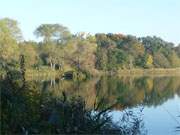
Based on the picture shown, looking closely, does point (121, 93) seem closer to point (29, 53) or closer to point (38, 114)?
point (38, 114)

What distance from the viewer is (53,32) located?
68062mm

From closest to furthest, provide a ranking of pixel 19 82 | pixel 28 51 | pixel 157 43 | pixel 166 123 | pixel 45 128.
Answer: pixel 45 128 < pixel 19 82 < pixel 166 123 < pixel 28 51 < pixel 157 43

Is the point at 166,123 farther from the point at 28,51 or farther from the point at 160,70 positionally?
the point at 160,70

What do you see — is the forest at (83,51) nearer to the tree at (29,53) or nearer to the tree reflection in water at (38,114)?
the tree at (29,53)

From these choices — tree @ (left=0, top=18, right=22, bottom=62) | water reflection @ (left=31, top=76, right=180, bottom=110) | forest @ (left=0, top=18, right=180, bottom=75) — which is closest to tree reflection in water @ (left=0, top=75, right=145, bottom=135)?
water reflection @ (left=31, top=76, right=180, bottom=110)

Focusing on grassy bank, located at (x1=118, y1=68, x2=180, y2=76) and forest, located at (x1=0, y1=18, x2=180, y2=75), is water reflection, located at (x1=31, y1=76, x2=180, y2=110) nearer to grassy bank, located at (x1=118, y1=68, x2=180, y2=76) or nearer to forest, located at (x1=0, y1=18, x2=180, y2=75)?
forest, located at (x1=0, y1=18, x2=180, y2=75)

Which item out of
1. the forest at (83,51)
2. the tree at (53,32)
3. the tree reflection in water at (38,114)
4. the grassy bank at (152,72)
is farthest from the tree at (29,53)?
the tree reflection in water at (38,114)

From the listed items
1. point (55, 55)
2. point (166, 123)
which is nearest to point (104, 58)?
point (55, 55)

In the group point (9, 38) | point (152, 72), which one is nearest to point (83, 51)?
point (9, 38)

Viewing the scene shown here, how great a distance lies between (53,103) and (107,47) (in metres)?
72.0

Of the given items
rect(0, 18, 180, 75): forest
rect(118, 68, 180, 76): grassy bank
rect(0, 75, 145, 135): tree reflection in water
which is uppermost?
rect(0, 75, 145, 135): tree reflection in water

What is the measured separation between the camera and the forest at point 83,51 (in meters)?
54.6

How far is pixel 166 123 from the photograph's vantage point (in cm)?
1503

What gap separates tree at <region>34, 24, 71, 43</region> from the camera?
67.7m
